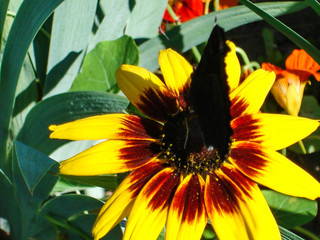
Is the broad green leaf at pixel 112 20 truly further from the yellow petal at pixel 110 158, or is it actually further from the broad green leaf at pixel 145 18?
the yellow petal at pixel 110 158

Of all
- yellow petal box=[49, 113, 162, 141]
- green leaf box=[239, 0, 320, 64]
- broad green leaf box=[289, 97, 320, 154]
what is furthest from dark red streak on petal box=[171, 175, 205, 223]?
broad green leaf box=[289, 97, 320, 154]

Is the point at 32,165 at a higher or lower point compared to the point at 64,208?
higher

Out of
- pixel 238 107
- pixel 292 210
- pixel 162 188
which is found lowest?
pixel 292 210

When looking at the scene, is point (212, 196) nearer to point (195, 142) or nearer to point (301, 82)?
point (195, 142)

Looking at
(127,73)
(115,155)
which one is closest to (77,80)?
(127,73)

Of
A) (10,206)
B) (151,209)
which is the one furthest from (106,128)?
(10,206)

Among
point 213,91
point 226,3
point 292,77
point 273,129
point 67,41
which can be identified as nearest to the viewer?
point 213,91

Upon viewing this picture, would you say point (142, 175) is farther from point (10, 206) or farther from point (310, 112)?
point (310, 112)
